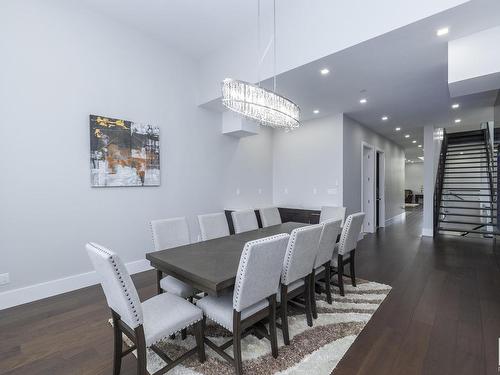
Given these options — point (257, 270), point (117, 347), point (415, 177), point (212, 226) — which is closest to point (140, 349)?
point (117, 347)

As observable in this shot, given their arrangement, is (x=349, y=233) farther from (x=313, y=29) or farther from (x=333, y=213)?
(x=313, y=29)

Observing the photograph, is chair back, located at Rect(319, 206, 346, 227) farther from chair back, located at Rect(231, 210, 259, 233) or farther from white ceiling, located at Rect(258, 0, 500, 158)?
white ceiling, located at Rect(258, 0, 500, 158)

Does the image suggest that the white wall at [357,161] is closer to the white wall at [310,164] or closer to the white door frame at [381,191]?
the white wall at [310,164]

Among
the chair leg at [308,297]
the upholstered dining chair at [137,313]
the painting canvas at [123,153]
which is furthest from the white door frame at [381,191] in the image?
the upholstered dining chair at [137,313]

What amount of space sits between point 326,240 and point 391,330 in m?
0.94

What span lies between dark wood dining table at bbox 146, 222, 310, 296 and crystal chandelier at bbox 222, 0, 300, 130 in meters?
1.38

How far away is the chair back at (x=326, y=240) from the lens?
2422mm

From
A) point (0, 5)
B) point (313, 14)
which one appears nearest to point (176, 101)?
point (0, 5)

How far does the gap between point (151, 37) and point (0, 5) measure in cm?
167

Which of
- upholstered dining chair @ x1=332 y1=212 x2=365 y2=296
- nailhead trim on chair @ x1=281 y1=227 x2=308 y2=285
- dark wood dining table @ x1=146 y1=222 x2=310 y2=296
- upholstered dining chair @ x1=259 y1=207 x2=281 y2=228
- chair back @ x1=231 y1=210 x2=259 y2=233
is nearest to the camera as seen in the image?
dark wood dining table @ x1=146 y1=222 x2=310 y2=296

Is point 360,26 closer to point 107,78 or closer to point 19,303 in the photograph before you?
point 107,78

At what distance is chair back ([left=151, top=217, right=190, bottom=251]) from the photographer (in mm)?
2605

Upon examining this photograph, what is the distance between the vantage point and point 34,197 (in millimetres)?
2822

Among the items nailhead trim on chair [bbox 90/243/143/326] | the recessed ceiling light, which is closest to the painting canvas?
nailhead trim on chair [bbox 90/243/143/326]
